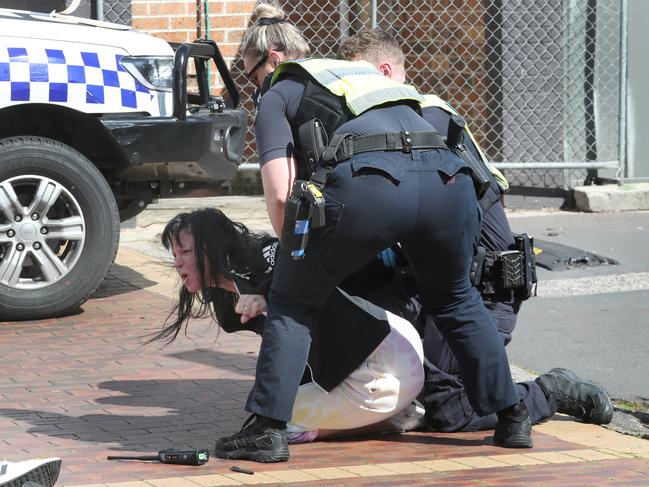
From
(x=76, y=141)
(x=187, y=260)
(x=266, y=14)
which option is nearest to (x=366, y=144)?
(x=187, y=260)

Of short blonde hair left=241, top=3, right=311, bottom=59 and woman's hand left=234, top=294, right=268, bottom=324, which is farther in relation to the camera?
short blonde hair left=241, top=3, right=311, bottom=59

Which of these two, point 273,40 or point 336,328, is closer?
point 336,328

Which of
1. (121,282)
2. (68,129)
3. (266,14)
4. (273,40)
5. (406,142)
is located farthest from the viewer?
(121,282)

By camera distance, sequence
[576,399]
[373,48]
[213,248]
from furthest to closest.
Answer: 1. [576,399]
2. [373,48]
3. [213,248]

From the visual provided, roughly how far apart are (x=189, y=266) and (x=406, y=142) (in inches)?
40.2

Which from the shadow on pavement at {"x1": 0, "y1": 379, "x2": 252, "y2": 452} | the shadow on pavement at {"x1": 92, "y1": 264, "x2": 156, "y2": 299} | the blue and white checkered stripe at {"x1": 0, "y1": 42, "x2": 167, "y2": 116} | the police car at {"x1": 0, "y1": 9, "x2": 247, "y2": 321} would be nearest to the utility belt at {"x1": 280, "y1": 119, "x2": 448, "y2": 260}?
the shadow on pavement at {"x1": 0, "y1": 379, "x2": 252, "y2": 452}

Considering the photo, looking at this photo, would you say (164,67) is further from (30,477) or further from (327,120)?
(30,477)

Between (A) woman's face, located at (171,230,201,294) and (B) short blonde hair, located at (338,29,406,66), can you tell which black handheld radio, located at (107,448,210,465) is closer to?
(A) woman's face, located at (171,230,201,294)

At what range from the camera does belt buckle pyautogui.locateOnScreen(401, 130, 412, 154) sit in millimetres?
4367

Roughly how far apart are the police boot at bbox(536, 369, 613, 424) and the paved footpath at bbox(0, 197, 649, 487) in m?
0.05

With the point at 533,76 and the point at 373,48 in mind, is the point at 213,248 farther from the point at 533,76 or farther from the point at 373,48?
the point at 533,76

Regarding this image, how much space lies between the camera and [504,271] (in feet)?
16.1

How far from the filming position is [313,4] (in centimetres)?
1123

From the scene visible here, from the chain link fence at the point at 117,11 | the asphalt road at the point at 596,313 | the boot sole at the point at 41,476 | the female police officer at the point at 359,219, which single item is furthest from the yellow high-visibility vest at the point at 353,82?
the chain link fence at the point at 117,11
